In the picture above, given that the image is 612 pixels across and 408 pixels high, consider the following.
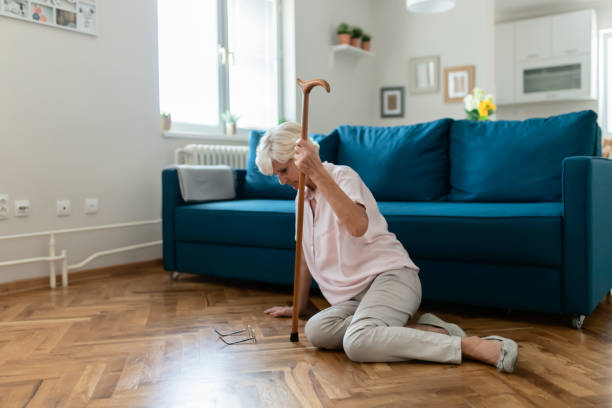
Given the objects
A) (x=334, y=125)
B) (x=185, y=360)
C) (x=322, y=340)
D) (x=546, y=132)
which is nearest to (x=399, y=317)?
(x=322, y=340)

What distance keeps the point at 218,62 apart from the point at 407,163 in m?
2.08

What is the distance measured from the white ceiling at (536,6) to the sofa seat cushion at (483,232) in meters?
4.58

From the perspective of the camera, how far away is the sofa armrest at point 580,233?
6.09 ft

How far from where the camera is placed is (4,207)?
2748 millimetres

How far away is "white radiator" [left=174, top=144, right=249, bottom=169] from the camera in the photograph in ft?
12.0

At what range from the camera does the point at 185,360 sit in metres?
1.67

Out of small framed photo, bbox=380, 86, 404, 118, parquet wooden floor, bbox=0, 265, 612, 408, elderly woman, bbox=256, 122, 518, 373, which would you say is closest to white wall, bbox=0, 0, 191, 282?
parquet wooden floor, bbox=0, 265, 612, 408

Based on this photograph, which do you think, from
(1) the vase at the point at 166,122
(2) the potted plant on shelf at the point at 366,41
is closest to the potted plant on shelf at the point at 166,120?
(1) the vase at the point at 166,122

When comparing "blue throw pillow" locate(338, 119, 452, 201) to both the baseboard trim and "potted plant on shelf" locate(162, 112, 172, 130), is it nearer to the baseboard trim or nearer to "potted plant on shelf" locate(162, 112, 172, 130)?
"potted plant on shelf" locate(162, 112, 172, 130)

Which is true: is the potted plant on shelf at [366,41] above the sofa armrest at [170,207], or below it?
above

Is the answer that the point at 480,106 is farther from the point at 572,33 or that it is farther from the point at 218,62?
the point at 572,33

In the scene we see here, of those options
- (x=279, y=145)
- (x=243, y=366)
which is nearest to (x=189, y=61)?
(x=279, y=145)

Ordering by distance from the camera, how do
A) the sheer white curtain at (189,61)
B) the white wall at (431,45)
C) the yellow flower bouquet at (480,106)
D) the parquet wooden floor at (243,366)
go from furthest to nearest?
the white wall at (431,45), the sheer white curtain at (189,61), the yellow flower bouquet at (480,106), the parquet wooden floor at (243,366)

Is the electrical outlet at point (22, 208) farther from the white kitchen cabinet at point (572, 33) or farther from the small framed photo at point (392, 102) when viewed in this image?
the white kitchen cabinet at point (572, 33)
